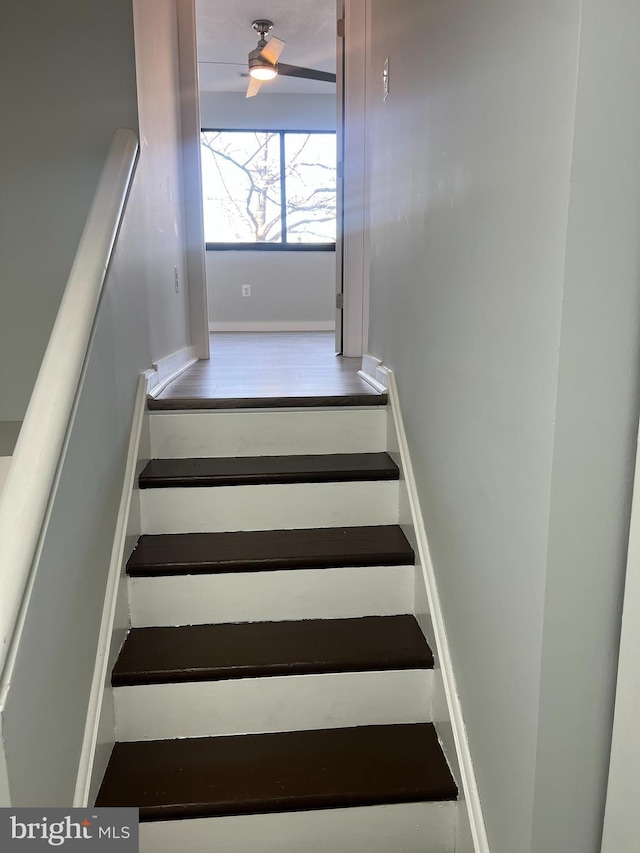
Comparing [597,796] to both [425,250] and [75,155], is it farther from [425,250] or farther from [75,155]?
[75,155]

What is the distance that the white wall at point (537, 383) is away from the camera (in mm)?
904

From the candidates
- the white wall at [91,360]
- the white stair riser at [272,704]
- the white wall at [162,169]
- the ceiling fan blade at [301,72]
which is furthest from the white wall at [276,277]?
the white stair riser at [272,704]

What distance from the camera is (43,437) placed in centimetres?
109

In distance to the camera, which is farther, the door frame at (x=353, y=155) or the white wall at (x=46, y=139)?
the door frame at (x=353, y=155)

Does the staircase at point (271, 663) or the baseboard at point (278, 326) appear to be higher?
the baseboard at point (278, 326)

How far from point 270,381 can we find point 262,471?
80cm

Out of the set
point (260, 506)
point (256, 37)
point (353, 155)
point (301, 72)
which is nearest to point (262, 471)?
point (260, 506)

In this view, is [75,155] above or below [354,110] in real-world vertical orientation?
below

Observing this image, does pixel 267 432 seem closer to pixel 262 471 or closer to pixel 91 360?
pixel 262 471

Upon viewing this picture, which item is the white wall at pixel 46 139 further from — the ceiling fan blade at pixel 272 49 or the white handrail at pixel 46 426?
the ceiling fan blade at pixel 272 49

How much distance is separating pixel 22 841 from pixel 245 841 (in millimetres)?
529

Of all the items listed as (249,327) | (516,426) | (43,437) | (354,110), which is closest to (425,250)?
(516,426)

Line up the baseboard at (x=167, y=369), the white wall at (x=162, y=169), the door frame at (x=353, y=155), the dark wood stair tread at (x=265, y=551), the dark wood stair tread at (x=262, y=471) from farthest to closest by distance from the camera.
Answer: the door frame at (x=353, y=155), the white wall at (x=162, y=169), the baseboard at (x=167, y=369), the dark wood stair tread at (x=262, y=471), the dark wood stair tread at (x=265, y=551)

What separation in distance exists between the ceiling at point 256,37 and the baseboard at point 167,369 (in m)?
2.61
